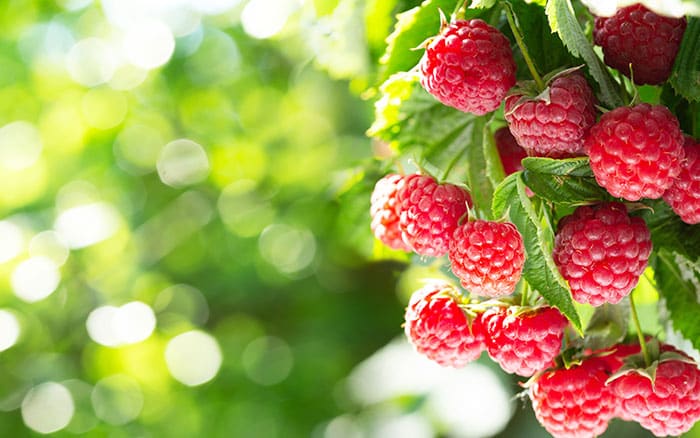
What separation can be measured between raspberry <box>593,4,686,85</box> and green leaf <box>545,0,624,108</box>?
0.5 inches

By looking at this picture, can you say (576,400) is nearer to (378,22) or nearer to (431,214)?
(431,214)

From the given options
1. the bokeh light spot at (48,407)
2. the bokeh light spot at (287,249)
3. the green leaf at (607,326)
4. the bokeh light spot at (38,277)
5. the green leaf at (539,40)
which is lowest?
the bokeh light spot at (48,407)

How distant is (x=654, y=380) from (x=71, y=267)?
1535 mm

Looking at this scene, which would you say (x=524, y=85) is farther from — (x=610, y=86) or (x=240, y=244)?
(x=240, y=244)

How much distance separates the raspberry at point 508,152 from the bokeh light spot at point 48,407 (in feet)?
5.00

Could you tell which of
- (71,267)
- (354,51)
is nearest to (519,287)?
(354,51)

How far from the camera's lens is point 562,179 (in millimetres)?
477

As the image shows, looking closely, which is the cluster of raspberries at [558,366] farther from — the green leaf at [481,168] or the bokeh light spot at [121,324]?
the bokeh light spot at [121,324]

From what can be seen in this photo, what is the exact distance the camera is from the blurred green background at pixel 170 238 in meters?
1.82

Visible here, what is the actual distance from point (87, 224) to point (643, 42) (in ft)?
4.92

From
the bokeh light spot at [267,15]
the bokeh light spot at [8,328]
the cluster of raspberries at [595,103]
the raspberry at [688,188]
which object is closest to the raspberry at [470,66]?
the cluster of raspberries at [595,103]

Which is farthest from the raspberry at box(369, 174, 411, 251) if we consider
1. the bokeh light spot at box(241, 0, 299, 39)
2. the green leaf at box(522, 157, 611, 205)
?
the bokeh light spot at box(241, 0, 299, 39)

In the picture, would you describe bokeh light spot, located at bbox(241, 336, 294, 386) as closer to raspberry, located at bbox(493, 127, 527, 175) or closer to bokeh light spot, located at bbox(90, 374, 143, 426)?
bokeh light spot, located at bbox(90, 374, 143, 426)

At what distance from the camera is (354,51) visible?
787 millimetres
